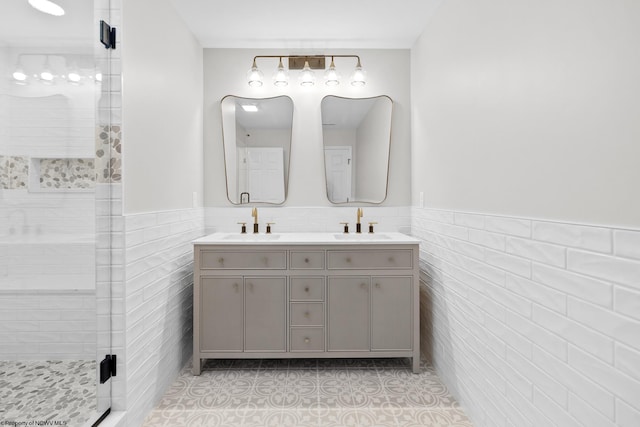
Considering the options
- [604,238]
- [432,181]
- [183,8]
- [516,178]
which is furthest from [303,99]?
[604,238]

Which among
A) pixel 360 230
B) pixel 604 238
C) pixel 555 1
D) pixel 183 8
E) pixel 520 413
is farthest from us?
pixel 360 230

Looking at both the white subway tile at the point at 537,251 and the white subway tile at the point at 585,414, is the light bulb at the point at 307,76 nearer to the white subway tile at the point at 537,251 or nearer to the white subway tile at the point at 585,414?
the white subway tile at the point at 537,251

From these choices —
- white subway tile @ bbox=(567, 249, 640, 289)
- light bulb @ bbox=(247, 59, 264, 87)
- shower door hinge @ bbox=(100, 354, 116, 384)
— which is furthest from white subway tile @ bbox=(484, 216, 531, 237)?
light bulb @ bbox=(247, 59, 264, 87)

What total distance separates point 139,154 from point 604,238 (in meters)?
1.98

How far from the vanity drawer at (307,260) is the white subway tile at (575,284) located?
1330 millimetres

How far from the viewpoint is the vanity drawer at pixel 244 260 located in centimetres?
237

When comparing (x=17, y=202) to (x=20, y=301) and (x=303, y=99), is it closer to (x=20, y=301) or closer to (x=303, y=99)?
(x=20, y=301)

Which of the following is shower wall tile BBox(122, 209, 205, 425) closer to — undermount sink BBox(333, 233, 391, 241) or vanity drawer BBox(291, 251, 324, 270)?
vanity drawer BBox(291, 251, 324, 270)

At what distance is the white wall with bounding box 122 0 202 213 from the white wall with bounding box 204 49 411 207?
14 cm

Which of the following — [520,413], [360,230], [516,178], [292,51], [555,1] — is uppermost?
[292,51]

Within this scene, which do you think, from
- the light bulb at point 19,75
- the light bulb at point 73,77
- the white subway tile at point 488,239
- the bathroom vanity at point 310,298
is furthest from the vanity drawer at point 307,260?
the light bulb at point 19,75

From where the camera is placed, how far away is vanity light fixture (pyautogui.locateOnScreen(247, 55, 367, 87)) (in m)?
2.82

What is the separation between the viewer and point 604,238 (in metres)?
1.00

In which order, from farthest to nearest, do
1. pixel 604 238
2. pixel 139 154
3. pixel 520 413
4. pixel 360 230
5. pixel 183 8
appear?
pixel 360 230 → pixel 183 8 → pixel 139 154 → pixel 520 413 → pixel 604 238
